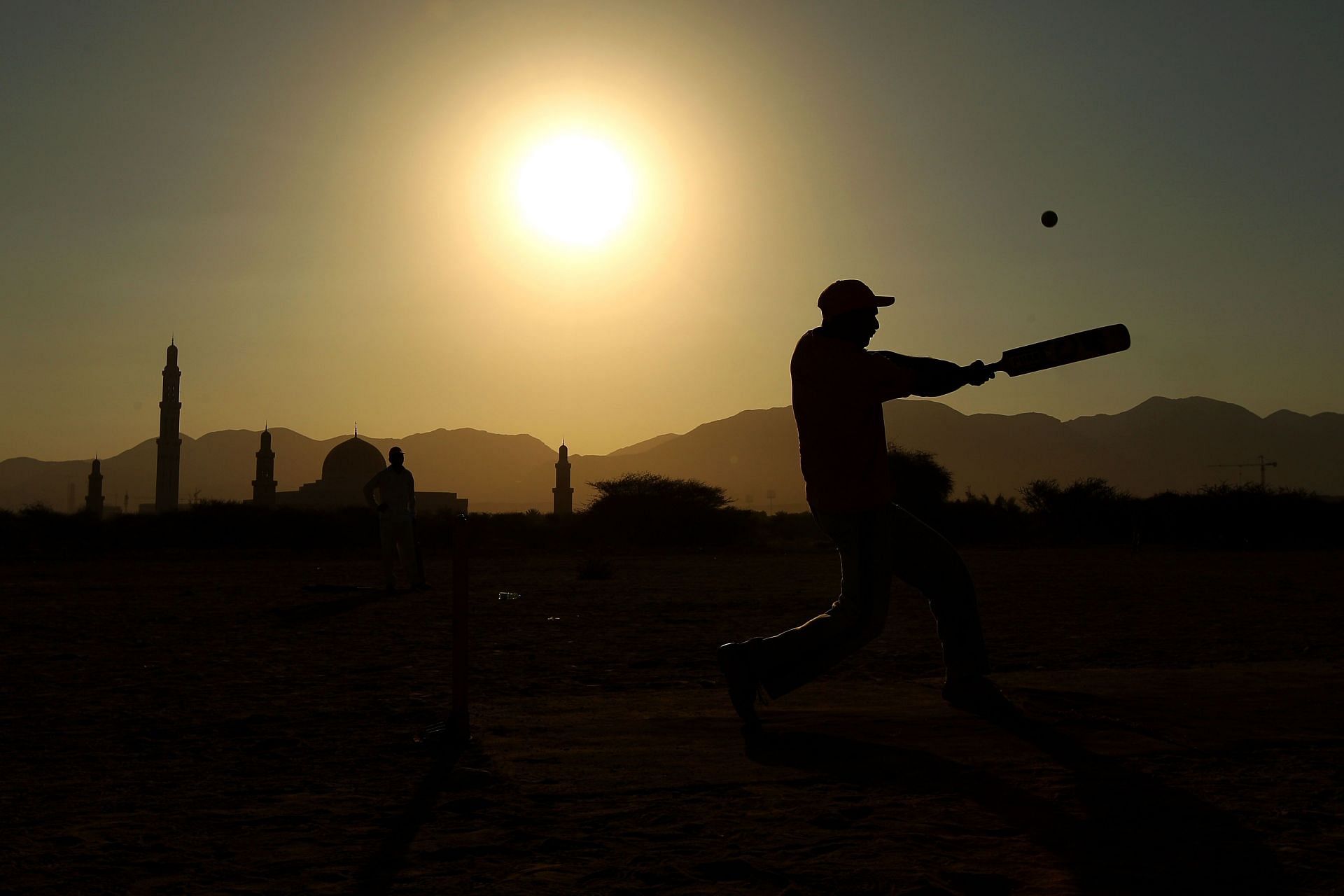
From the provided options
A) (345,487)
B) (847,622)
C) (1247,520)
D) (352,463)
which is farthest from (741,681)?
(352,463)

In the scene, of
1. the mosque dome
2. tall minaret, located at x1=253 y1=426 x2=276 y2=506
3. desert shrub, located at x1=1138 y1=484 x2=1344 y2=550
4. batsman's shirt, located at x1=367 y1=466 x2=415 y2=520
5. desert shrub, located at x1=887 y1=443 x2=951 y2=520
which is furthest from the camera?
tall minaret, located at x1=253 y1=426 x2=276 y2=506

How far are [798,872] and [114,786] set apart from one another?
246 centimetres

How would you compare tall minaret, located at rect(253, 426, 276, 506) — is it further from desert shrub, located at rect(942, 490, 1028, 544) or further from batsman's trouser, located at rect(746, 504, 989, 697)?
batsman's trouser, located at rect(746, 504, 989, 697)

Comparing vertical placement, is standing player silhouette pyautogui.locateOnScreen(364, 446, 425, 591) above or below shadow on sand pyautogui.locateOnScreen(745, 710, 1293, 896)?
above

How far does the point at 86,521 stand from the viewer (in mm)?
42156

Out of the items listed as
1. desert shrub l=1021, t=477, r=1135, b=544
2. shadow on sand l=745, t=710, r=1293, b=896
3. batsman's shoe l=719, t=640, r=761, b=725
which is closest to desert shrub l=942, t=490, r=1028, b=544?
desert shrub l=1021, t=477, r=1135, b=544

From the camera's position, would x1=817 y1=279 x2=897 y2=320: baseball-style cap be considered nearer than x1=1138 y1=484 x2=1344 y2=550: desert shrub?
Yes

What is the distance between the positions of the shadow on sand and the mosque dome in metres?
72.1

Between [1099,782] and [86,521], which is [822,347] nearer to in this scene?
[1099,782]

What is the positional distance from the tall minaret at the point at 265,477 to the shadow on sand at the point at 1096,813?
8213 centimetres

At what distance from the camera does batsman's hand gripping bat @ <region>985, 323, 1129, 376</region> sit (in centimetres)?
452

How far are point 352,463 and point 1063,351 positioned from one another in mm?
76217

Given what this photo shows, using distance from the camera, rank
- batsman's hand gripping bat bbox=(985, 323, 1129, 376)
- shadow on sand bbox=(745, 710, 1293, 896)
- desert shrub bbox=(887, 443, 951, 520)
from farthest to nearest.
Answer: desert shrub bbox=(887, 443, 951, 520) → batsman's hand gripping bat bbox=(985, 323, 1129, 376) → shadow on sand bbox=(745, 710, 1293, 896)

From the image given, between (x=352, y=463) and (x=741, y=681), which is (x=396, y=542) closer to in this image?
(x=741, y=681)
